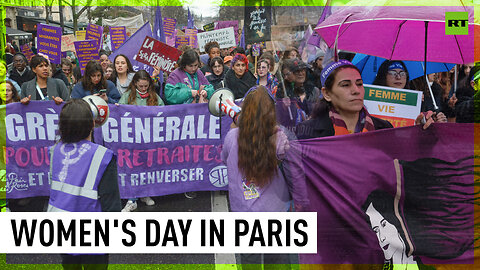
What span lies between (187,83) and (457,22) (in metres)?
2.09

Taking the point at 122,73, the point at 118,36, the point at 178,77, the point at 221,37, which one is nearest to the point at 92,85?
the point at 178,77

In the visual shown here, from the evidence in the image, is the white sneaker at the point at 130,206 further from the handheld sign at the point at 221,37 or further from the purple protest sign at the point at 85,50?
the purple protest sign at the point at 85,50

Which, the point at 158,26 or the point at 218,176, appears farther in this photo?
the point at 158,26

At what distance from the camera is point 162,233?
2.96m

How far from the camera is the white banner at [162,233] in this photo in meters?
2.91

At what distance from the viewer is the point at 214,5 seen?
138 inches

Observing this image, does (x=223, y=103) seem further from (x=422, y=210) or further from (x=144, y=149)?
(x=422, y=210)

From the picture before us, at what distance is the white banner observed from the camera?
2.91 m

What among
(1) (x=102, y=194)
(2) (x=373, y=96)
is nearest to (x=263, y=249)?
(1) (x=102, y=194)

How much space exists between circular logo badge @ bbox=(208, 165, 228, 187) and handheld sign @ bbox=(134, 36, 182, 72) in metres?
1.07

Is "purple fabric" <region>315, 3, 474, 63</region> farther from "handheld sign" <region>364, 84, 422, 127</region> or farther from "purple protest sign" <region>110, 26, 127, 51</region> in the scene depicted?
"purple protest sign" <region>110, 26, 127, 51</region>

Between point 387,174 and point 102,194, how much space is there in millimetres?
1874

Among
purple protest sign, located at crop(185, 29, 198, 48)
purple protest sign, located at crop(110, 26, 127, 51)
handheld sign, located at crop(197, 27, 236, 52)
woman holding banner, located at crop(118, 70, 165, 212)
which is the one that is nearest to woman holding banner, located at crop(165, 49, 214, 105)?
woman holding banner, located at crop(118, 70, 165, 212)

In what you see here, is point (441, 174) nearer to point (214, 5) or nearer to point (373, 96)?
point (373, 96)
